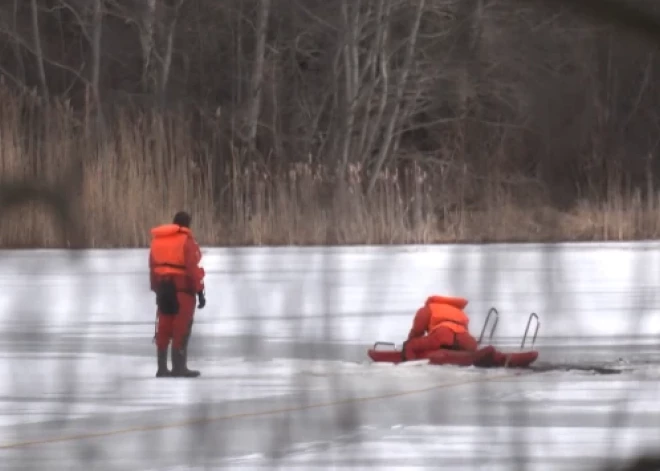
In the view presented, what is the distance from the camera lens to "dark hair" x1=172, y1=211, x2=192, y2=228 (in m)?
1.22

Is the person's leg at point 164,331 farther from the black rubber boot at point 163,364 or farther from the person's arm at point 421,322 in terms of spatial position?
the person's arm at point 421,322

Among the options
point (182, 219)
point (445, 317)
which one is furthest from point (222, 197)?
point (445, 317)

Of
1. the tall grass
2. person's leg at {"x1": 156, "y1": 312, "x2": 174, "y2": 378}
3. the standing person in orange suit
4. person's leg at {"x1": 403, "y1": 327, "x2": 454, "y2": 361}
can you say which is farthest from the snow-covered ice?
person's leg at {"x1": 403, "y1": 327, "x2": 454, "y2": 361}

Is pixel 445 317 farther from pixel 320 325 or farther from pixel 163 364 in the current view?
pixel 320 325

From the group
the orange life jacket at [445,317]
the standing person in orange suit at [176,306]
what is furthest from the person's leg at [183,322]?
the orange life jacket at [445,317]

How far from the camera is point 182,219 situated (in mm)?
1346

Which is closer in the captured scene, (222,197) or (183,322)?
(222,197)

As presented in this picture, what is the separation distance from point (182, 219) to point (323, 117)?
0.19 meters

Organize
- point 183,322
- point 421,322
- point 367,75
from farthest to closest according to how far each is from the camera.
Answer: point 421,322 → point 183,322 → point 367,75

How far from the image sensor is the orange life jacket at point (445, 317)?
31.3 ft

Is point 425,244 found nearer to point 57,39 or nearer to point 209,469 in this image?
point 57,39

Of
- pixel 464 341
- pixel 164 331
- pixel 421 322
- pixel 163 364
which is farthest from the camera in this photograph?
pixel 421 322

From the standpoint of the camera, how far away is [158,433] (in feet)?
8.07

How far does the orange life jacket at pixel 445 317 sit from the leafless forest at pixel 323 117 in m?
8.11
